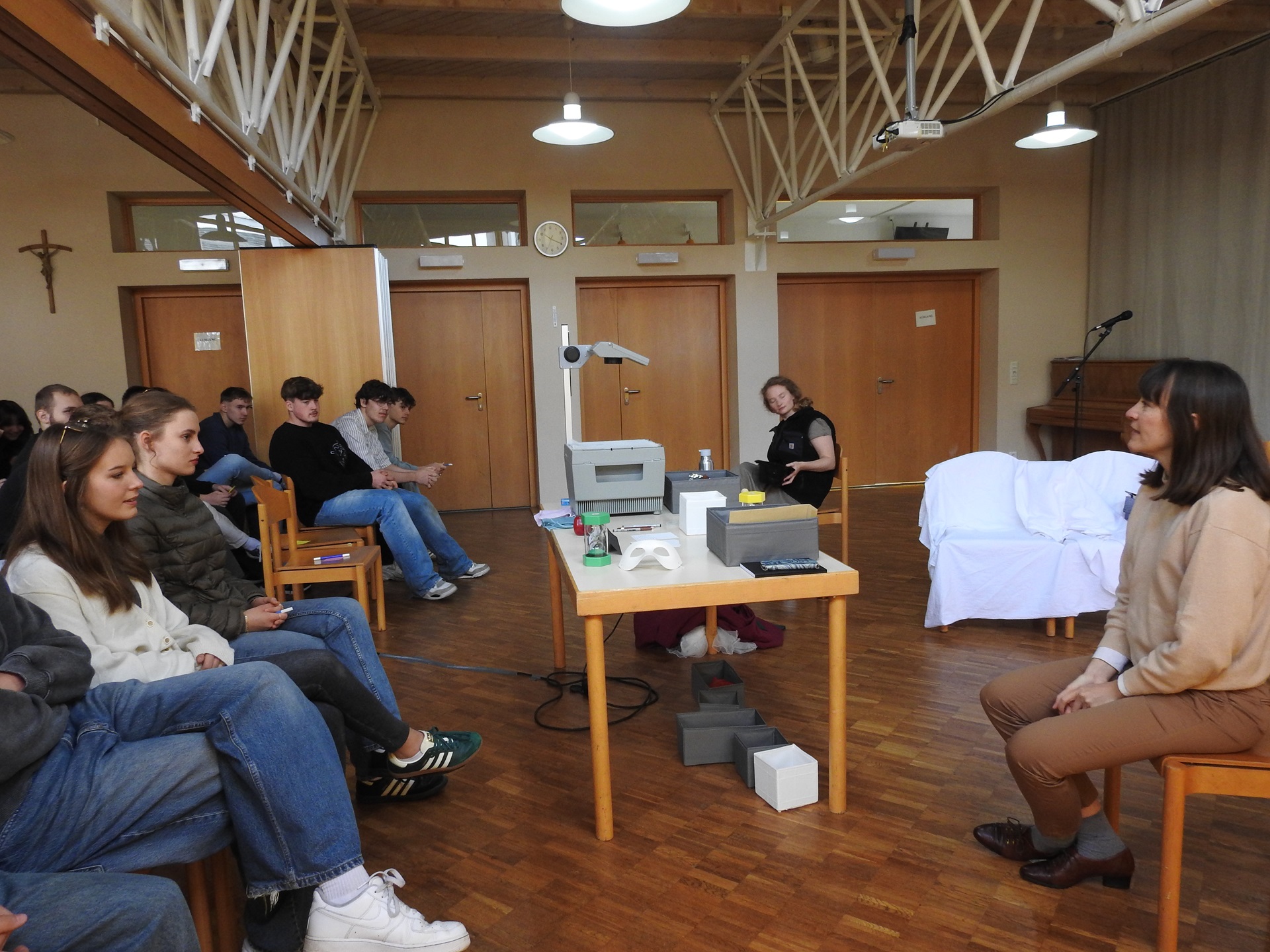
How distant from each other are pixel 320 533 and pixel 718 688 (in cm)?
252

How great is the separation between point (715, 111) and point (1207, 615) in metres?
6.32

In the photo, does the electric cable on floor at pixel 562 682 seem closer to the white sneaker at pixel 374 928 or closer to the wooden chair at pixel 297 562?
the wooden chair at pixel 297 562

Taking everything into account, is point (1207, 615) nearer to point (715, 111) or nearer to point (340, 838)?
point (340, 838)

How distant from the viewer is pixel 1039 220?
7441mm

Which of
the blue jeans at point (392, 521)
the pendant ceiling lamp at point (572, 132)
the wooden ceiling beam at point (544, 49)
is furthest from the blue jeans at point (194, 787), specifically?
the wooden ceiling beam at point (544, 49)

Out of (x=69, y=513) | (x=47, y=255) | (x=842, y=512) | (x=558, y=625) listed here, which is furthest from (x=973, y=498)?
(x=47, y=255)

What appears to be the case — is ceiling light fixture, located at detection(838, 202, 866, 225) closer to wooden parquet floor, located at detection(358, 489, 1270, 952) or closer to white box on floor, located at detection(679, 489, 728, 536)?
wooden parquet floor, located at detection(358, 489, 1270, 952)

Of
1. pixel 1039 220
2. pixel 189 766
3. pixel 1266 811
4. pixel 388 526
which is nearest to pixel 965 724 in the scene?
pixel 1266 811

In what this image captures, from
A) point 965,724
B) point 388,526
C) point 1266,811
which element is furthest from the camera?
point 388,526

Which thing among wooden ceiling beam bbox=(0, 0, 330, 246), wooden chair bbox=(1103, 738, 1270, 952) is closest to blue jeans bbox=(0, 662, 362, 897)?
wooden chair bbox=(1103, 738, 1270, 952)

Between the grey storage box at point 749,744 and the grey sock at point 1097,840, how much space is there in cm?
78

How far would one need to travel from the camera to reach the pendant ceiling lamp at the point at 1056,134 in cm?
527

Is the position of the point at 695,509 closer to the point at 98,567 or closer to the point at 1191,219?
the point at 98,567

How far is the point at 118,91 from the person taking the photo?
8.30ft
